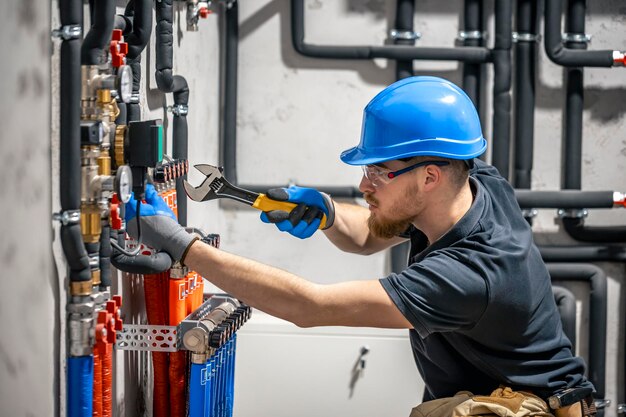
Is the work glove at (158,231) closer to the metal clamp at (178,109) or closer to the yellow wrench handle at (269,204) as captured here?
the yellow wrench handle at (269,204)

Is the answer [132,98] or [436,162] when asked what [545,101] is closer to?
[436,162]

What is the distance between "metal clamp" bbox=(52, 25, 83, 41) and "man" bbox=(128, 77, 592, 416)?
0.34m

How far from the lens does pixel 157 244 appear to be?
5.20 ft

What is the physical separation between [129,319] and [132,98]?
44 cm

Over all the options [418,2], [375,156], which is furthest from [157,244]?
[418,2]

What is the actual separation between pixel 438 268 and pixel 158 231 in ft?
1.59

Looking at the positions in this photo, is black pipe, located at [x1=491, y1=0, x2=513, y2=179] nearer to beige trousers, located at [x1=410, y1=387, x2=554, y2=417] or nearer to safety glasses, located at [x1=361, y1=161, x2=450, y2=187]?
safety glasses, located at [x1=361, y1=161, x2=450, y2=187]

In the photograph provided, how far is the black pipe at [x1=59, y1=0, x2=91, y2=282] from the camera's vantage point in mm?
1329

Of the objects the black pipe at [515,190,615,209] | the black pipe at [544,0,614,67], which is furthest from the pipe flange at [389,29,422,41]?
the black pipe at [515,190,615,209]

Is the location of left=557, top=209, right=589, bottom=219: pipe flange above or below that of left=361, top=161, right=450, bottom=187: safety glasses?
below

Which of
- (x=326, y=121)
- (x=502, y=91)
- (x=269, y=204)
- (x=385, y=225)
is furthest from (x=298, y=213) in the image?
(x=502, y=91)

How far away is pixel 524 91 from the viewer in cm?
263

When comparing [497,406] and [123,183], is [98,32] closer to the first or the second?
[123,183]

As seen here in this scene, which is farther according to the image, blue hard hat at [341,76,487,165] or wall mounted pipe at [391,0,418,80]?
wall mounted pipe at [391,0,418,80]
